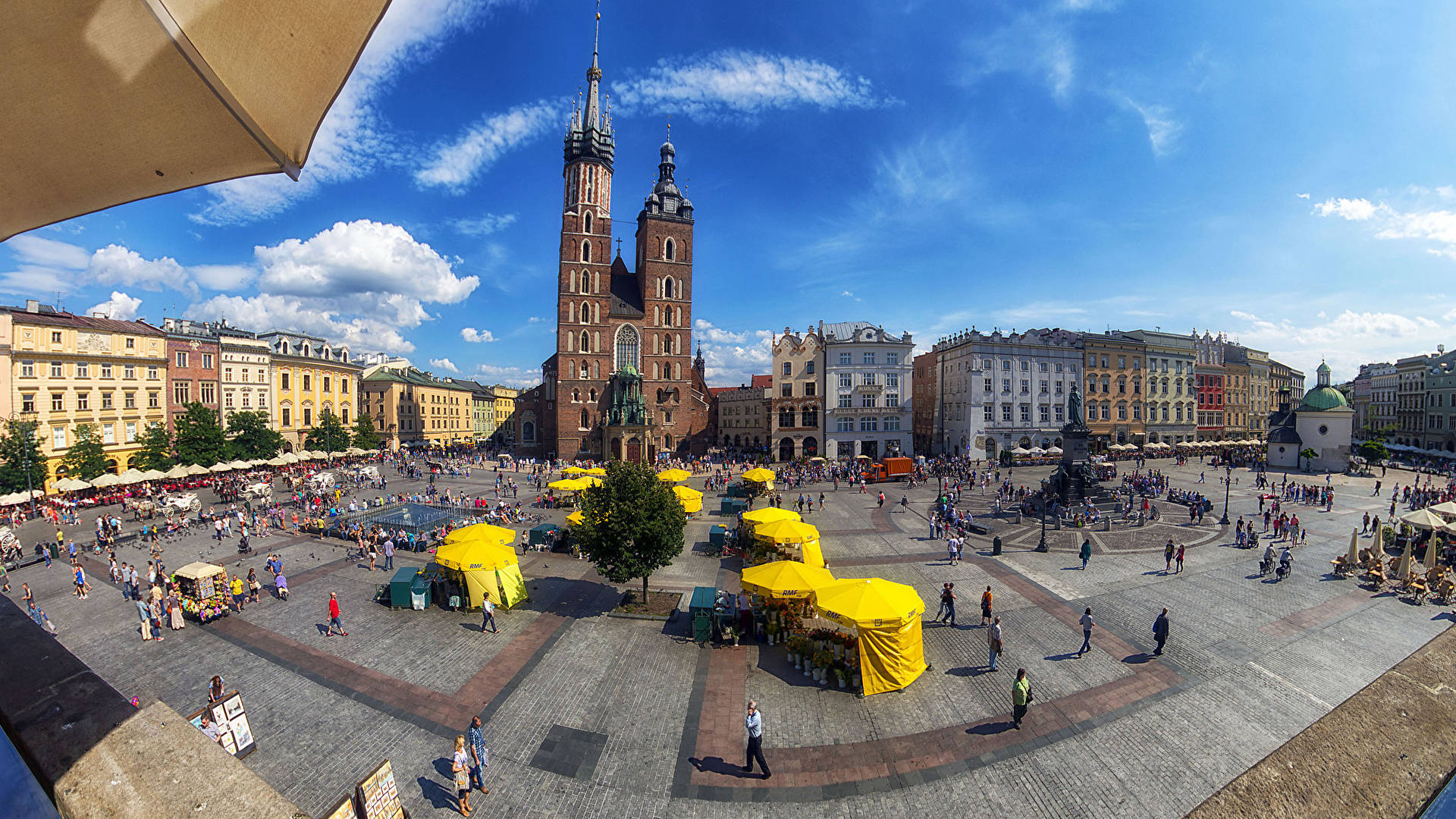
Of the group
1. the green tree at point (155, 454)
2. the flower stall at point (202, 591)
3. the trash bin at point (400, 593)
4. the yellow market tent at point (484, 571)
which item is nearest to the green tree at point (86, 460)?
the green tree at point (155, 454)

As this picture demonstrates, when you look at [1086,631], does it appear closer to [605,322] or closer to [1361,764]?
[1361,764]

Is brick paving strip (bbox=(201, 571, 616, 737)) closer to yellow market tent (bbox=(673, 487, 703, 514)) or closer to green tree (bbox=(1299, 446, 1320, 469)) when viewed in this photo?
→ yellow market tent (bbox=(673, 487, 703, 514))

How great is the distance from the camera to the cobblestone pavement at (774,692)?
9000mm

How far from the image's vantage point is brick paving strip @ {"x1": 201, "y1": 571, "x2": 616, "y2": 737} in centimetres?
1097

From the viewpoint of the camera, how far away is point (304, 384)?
55.3 m

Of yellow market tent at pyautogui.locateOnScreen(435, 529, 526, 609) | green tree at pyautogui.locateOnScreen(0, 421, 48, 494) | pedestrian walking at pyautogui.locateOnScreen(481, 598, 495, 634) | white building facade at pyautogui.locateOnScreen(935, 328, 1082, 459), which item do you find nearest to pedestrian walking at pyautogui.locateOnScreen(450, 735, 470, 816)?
pedestrian walking at pyautogui.locateOnScreen(481, 598, 495, 634)

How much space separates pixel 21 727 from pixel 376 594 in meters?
15.7

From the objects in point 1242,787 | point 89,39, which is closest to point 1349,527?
point 1242,787

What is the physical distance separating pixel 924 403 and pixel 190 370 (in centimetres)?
7184

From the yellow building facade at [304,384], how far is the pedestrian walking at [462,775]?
5348 cm

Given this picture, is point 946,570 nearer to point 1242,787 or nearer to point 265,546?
point 1242,787

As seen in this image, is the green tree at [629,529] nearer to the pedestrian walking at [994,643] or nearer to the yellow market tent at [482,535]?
the yellow market tent at [482,535]

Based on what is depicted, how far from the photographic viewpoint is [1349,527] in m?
25.6

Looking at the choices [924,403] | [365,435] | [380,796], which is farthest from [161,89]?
[924,403]
